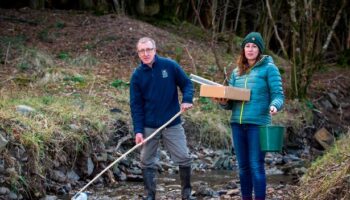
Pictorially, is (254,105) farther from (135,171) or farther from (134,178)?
(135,171)

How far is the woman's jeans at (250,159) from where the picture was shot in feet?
19.5

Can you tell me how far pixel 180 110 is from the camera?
22.4 ft

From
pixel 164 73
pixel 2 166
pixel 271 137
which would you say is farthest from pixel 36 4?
pixel 271 137

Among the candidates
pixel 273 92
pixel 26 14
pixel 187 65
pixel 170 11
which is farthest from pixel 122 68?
pixel 273 92

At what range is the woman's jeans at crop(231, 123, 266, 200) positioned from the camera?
5941mm

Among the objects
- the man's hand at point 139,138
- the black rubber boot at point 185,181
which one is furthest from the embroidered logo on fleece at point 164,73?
the black rubber boot at point 185,181

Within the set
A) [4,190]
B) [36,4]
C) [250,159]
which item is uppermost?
[36,4]

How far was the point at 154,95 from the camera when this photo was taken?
6.75 metres

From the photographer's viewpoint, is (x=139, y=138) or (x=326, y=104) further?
(x=326, y=104)

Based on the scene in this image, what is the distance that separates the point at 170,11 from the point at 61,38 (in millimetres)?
4648

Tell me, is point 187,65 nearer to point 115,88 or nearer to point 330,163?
point 115,88

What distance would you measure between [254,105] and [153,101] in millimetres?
1200

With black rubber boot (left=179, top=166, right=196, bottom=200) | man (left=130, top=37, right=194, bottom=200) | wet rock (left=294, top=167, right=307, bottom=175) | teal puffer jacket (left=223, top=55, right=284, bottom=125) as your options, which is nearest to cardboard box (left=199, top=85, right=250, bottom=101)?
teal puffer jacket (left=223, top=55, right=284, bottom=125)

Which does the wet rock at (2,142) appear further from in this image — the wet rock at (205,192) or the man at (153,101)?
the wet rock at (205,192)
